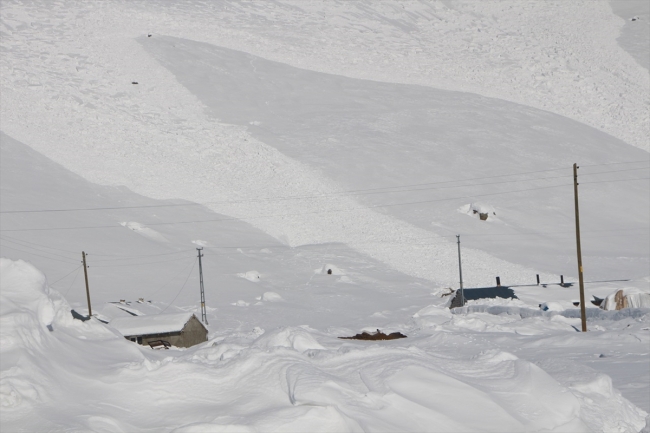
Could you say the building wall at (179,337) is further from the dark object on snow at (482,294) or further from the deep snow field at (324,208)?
the dark object on snow at (482,294)

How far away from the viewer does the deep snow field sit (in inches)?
371

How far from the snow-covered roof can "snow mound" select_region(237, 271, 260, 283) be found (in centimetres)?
→ 1436

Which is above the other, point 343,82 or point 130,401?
point 343,82

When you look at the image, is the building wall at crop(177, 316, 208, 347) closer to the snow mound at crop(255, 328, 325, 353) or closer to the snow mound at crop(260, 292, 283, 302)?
the snow mound at crop(260, 292, 283, 302)

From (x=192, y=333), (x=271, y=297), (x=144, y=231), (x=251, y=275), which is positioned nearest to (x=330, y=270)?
(x=251, y=275)

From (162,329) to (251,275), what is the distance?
1571 cm

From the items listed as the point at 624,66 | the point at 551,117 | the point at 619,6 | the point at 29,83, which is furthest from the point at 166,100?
the point at 619,6

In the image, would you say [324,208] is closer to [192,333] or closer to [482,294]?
[482,294]

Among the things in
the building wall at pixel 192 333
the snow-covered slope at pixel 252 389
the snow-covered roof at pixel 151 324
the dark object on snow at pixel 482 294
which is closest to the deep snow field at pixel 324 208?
the snow-covered slope at pixel 252 389

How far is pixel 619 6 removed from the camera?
9738cm

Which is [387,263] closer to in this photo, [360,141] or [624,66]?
[360,141]

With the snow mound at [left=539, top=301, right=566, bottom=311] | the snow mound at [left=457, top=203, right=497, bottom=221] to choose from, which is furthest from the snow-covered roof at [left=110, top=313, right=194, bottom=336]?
the snow mound at [left=457, top=203, right=497, bottom=221]

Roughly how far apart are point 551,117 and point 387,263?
1162 inches

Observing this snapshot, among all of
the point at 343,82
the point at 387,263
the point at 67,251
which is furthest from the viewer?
the point at 343,82
